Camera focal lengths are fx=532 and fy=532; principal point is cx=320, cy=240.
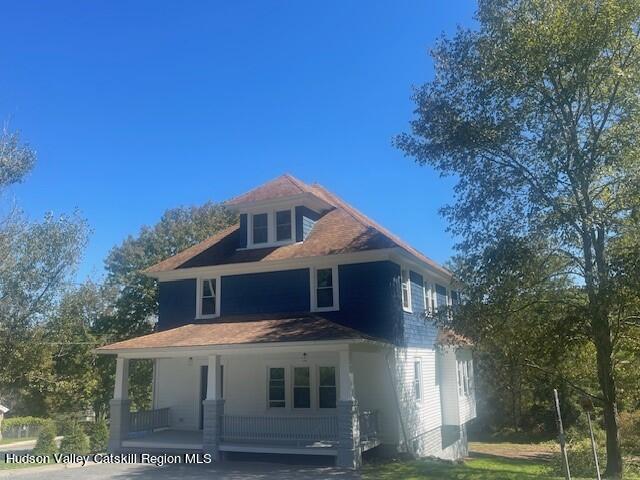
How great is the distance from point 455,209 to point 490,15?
18.1 ft

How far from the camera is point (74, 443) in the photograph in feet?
60.4

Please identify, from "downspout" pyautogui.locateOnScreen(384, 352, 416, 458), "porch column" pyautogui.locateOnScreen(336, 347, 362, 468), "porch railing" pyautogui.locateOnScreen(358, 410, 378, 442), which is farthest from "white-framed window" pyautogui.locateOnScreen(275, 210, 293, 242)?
"porch railing" pyautogui.locateOnScreen(358, 410, 378, 442)

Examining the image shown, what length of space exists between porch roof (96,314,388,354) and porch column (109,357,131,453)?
86cm

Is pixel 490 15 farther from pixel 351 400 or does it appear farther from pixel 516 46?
pixel 351 400

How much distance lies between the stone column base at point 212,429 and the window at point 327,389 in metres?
3.62

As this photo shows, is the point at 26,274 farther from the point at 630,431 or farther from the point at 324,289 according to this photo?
the point at 630,431

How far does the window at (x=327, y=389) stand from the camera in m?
17.6

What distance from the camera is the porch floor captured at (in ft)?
47.6

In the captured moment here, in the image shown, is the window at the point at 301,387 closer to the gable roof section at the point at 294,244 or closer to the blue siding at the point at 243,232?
the gable roof section at the point at 294,244

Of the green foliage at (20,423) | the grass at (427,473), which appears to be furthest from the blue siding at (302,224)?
the green foliage at (20,423)

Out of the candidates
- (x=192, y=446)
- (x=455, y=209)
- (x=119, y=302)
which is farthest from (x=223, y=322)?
(x=119, y=302)

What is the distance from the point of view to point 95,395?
36812 mm

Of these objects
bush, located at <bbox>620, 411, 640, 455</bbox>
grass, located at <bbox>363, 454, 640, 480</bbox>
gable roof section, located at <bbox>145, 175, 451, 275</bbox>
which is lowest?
bush, located at <bbox>620, 411, 640, 455</bbox>

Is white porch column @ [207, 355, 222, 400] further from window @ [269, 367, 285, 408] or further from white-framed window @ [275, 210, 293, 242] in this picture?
white-framed window @ [275, 210, 293, 242]
